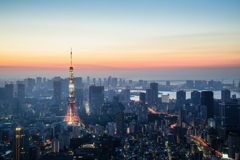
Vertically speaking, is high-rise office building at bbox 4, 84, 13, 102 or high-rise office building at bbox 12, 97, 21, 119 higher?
high-rise office building at bbox 4, 84, 13, 102

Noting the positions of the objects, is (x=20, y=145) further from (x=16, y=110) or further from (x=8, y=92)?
(x=8, y=92)

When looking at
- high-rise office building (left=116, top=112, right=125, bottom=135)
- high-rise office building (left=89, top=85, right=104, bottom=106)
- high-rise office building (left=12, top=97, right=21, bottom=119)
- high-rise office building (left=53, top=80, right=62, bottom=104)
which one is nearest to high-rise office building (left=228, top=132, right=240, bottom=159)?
high-rise office building (left=116, top=112, right=125, bottom=135)

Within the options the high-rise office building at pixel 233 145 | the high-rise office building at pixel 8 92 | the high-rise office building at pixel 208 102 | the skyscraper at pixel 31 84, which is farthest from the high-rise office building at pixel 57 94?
the high-rise office building at pixel 233 145

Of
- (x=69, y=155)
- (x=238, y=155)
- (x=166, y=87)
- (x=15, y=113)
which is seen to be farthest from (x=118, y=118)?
(x=166, y=87)

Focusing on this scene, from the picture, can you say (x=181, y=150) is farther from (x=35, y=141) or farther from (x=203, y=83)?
(x=203, y=83)

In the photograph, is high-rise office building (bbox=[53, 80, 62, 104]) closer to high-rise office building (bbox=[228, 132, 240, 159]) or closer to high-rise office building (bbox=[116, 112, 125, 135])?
high-rise office building (bbox=[116, 112, 125, 135])

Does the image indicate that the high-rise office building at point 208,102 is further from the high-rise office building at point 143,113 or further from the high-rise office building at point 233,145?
the high-rise office building at point 233,145

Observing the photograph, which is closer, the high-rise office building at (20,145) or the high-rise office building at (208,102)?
the high-rise office building at (20,145)
